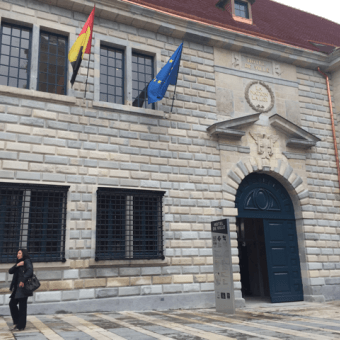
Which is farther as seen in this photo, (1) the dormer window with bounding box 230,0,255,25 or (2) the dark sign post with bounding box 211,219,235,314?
(1) the dormer window with bounding box 230,0,255,25

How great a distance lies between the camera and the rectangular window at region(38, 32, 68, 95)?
1113 centimetres

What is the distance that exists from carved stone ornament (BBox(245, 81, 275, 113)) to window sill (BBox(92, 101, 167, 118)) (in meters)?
3.56

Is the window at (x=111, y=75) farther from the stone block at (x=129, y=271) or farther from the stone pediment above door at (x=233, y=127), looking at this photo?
the stone block at (x=129, y=271)

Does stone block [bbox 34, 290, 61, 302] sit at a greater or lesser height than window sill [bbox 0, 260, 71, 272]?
lesser

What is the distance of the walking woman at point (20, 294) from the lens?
24.0 feet

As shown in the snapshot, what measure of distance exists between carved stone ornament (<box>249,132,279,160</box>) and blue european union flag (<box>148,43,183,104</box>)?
139 inches

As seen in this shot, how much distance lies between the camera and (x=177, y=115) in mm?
12430

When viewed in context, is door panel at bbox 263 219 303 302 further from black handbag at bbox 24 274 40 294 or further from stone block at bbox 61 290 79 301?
black handbag at bbox 24 274 40 294

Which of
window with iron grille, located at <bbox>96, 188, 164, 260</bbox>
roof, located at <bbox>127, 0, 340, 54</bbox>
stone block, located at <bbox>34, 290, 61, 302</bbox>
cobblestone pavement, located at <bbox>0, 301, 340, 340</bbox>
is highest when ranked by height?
roof, located at <bbox>127, 0, 340, 54</bbox>

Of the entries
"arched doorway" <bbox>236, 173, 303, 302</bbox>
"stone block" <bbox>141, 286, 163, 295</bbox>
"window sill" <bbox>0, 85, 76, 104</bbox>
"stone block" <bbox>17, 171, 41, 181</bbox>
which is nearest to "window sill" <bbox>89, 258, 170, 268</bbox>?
"stone block" <bbox>141, 286, 163, 295</bbox>

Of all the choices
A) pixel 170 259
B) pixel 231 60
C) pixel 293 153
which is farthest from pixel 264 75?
pixel 170 259

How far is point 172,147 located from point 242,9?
8.02 m

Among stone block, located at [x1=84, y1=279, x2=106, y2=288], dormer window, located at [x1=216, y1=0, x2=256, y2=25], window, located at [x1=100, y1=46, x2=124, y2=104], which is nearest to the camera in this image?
stone block, located at [x1=84, y1=279, x2=106, y2=288]

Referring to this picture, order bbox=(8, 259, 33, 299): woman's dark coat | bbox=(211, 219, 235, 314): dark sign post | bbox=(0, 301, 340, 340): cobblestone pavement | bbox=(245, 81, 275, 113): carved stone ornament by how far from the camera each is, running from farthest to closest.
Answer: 1. bbox=(245, 81, 275, 113): carved stone ornament
2. bbox=(211, 219, 235, 314): dark sign post
3. bbox=(8, 259, 33, 299): woman's dark coat
4. bbox=(0, 301, 340, 340): cobblestone pavement
